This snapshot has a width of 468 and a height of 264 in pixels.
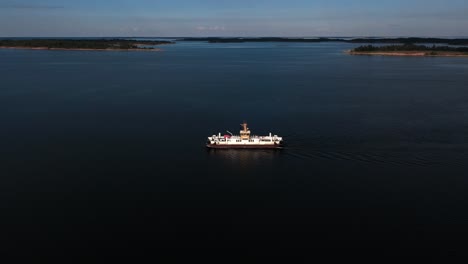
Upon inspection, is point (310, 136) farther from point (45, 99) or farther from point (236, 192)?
point (45, 99)

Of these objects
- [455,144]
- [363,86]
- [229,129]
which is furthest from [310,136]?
[363,86]

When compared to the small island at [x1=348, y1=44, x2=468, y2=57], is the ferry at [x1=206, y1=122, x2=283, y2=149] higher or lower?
lower

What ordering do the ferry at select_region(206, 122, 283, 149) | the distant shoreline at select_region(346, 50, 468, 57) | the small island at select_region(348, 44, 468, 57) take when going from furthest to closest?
the small island at select_region(348, 44, 468, 57)
the distant shoreline at select_region(346, 50, 468, 57)
the ferry at select_region(206, 122, 283, 149)

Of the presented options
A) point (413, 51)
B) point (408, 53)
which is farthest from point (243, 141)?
point (413, 51)

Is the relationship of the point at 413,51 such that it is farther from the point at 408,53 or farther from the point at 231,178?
the point at 231,178

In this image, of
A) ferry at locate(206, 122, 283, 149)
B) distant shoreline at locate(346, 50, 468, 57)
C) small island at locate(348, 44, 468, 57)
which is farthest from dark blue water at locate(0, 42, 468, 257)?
small island at locate(348, 44, 468, 57)

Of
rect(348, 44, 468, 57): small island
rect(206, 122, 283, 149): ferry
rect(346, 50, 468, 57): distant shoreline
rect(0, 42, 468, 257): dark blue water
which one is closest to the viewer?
rect(0, 42, 468, 257): dark blue water

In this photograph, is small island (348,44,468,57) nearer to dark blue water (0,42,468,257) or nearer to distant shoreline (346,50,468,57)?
distant shoreline (346,50,468,57)

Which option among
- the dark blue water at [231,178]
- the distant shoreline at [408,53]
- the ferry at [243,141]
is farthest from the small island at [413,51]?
the ferry at [243,141]
